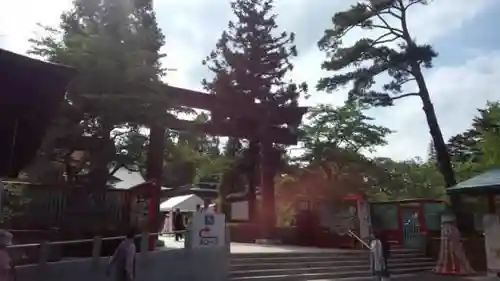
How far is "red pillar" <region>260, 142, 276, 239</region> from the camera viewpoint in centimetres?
2275

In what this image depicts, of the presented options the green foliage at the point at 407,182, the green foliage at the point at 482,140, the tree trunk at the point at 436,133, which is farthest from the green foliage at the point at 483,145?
the tree trunk at the point at 436,133

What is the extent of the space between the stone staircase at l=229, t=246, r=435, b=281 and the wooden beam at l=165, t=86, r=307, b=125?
565 centimetres

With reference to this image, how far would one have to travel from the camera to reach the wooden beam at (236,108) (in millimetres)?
17773

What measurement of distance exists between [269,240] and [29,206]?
11838 mm

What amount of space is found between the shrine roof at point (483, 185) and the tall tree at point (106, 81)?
8.33 meters

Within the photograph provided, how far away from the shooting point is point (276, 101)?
23453mm

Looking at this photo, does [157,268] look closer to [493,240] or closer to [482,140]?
[493,240]

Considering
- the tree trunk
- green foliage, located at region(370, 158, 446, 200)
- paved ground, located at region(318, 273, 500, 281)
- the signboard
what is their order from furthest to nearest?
1. green foliage, located at region(370, 158, 446, 200)
2. the tree trunk
3. the signboard
4. paved ground, located at region(318, 273, 500, 281)

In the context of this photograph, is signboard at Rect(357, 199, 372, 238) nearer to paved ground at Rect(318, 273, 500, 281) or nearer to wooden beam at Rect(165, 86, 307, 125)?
paved ground at Rect(318, 273, 500, 281)

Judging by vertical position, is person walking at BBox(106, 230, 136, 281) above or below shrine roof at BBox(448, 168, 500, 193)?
below

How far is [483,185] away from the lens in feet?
43.5

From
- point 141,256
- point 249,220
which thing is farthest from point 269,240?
point 141,256

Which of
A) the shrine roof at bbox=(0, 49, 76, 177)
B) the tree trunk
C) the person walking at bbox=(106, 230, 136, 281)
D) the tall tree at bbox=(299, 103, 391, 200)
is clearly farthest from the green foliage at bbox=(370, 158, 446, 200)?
the shrine roof at bbox=(0, 49, 76, 177)

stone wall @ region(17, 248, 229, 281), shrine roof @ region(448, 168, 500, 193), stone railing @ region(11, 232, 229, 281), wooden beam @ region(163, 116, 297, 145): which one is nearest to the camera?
stone railing @ region(11, 232, 229, 281)
